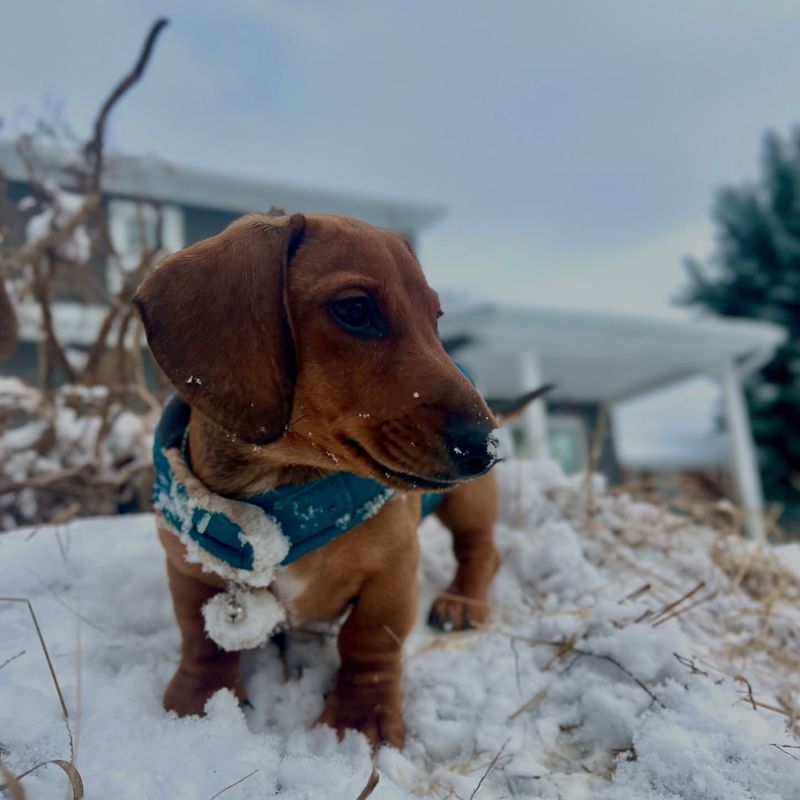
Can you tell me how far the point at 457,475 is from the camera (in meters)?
1.24

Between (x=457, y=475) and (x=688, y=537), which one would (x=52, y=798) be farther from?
(x=688, y=537)

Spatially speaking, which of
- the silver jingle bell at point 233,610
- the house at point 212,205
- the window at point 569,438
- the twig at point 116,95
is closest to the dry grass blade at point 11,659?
the silver jingle bell at point 233,610

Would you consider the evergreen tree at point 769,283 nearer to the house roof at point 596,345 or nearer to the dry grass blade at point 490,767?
the house roof at point 596,345

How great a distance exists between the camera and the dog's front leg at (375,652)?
1525 mm

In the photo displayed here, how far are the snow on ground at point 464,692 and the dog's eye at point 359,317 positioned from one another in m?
0.79

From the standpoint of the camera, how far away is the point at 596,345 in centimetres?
1006

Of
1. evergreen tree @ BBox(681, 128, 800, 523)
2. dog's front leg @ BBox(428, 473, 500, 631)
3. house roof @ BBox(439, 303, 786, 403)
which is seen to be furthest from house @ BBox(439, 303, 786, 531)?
dog's front leg @ BBox(428, 473, 500, 631)

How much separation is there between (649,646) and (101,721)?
3.73 ft

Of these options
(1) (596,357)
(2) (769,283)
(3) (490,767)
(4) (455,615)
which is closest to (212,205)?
(1) (596,357)

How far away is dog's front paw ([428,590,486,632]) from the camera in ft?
6.86

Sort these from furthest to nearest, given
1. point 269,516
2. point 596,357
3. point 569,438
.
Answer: point 569,438 < point 596,357 < point 269,516

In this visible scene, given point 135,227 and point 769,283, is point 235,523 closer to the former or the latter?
point 135,227

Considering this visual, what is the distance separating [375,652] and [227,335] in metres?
0.78

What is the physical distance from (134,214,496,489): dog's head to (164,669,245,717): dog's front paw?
532mm
